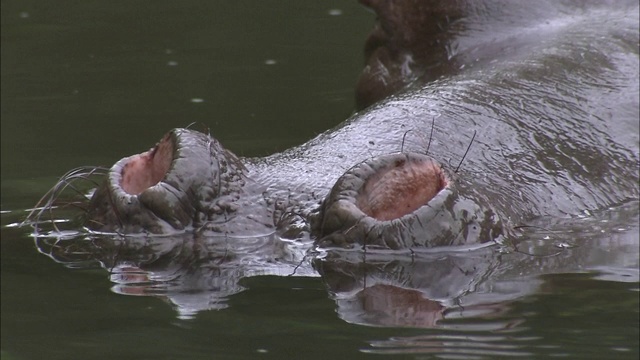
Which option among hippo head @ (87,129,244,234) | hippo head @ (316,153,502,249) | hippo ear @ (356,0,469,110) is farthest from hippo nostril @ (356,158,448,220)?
hippo ear @ (356,0,469,110)

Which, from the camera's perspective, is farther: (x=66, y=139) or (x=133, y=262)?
(x=66, y=139)

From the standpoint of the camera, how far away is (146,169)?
3824 millimetres

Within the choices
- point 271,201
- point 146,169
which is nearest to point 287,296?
point 271,201

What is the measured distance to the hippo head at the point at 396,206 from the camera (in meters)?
3.57

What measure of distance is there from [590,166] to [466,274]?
0.90 meters

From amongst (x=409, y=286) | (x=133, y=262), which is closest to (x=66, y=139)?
(x=133, y=262)

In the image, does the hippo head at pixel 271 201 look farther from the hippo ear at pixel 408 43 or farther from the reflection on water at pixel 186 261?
the hippo ear at pixel 408 43

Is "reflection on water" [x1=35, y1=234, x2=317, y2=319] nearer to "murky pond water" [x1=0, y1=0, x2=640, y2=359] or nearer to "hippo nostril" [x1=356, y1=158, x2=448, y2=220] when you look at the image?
"murky pond water" [x1=0, y1=0, x2=640, y2=359]

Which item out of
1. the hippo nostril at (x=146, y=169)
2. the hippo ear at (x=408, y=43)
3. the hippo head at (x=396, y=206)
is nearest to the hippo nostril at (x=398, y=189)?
the hippo head at (x=396, y=206)

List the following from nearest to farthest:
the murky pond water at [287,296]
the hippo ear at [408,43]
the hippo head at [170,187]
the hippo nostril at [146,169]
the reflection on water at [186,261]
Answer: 1. the murky pond water at [287,296]
2. the reflection on water at [186,261]
3. the hippo head at [170,187]
4. the hippo nostril at [146,169]
5. the hippo ear at [408,43]

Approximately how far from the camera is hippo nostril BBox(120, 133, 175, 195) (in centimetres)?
378

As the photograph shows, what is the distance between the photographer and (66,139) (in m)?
5.86

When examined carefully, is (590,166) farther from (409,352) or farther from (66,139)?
(66,139)

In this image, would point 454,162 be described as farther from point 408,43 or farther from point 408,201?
point 408,43
